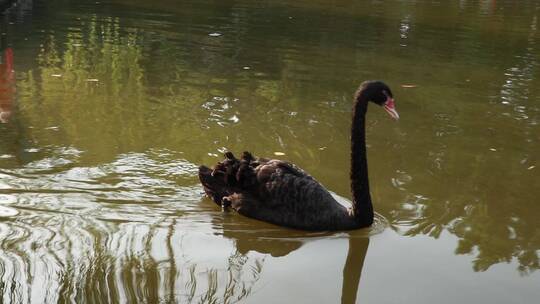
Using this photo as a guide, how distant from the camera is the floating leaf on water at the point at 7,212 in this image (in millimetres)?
4258

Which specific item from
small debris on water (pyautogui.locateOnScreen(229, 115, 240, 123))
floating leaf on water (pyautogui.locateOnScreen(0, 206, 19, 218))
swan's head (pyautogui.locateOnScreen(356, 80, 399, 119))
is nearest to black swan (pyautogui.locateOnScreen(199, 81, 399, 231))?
swan's head (pyautogui.locateOnScreen(356, 80, 399, 119))

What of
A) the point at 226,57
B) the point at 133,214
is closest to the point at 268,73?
the point at 226,57

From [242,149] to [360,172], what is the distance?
5.33ft

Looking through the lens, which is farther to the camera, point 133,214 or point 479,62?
point 479,62

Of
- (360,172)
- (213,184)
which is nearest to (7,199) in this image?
(213,184)

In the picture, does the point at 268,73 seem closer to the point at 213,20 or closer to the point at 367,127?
the point at 367,127

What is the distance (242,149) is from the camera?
5730mm

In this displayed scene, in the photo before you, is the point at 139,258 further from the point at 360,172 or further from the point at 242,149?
the point at 242,149

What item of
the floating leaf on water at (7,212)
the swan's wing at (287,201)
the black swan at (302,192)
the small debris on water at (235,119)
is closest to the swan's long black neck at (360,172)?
the black swan at (302,192)

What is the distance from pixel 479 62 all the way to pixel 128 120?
563 centimetres

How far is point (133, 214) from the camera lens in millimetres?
4398

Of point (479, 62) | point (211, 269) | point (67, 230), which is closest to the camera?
point (211, 269)

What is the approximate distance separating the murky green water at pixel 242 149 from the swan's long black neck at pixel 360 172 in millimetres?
160

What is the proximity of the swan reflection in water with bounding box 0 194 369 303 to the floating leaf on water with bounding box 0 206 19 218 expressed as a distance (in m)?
0.06
